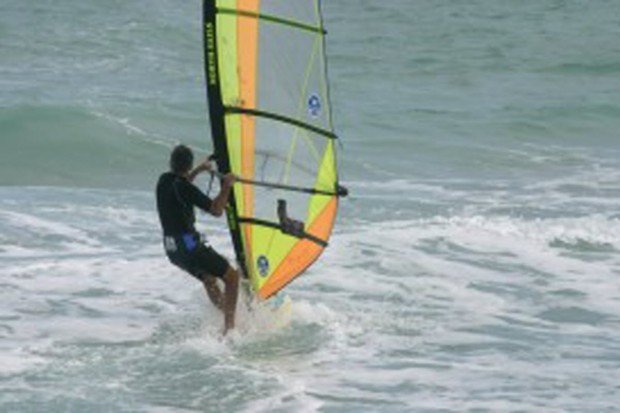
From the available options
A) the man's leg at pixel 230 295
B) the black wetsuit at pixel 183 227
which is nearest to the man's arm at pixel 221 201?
the black wetsuit at pixel 183 227

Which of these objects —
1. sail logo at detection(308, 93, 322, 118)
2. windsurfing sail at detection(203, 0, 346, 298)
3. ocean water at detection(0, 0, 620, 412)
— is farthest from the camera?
sail logo at detection(308, 93, 322, 118)

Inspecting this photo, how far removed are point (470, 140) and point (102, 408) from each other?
13647mm

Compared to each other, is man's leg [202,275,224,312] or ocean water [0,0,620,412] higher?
man's leg [202,275,224,312]

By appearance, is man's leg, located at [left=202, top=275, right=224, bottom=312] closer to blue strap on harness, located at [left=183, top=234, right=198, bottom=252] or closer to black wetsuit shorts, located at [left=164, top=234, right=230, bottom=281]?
black wetsuit shorts, located at [left=164, top=234, right=230, bottom=281]

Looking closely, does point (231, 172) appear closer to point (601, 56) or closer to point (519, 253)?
point (519, 253)

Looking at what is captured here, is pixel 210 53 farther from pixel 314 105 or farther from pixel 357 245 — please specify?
pixel 357 245

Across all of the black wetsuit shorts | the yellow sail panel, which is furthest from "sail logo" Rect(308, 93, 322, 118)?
the black wetsuit shorts

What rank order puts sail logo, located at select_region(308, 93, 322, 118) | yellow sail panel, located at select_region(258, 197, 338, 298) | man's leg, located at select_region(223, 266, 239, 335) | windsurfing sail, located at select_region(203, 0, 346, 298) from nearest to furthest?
man's leg, located at select_region(223, 266, 239, 335) → windsurfing sail, located at select_region(203, 0, 346, 298) → sail logo, located at select_region(308, 93, 322, 118) → yellow sail panel, located at select_region(258, 197, 338, 298)

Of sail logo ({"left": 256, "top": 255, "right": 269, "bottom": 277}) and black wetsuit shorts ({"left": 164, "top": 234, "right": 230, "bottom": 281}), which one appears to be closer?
black wetsuit shorts ({"left": 164, "top": 234, "right": 230, "bottom": 281})

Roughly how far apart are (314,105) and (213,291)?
141cm

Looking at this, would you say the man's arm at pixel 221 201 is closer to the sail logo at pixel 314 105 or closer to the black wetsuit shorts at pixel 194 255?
the black wetsuit shorts at pixel 194 255

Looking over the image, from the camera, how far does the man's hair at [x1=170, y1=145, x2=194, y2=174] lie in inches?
373

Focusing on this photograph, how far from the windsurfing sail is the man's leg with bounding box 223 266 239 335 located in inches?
14.4

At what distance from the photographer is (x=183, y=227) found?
965cm
